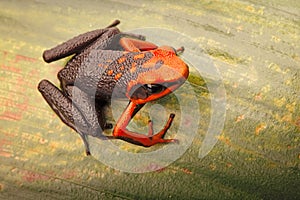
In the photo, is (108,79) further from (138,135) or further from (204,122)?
(204,122)

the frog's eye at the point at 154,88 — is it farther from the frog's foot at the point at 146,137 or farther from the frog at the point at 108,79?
the frog's foot at the point at 146,137

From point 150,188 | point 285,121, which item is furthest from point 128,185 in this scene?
point 285,121

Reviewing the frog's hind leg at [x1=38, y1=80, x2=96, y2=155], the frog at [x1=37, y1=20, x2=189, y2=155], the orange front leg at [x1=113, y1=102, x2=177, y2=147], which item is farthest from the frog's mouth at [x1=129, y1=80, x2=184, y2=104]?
the frog's hind leg at [x1=38, y1=80, x2=96, y2=155]

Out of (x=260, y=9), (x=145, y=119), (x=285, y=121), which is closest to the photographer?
(x=285, y=121)

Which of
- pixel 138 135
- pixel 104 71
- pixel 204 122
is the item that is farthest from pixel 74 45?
pixel 204 122

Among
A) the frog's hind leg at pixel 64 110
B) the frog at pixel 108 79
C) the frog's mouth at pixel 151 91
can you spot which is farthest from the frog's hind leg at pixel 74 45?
the frog's mouth at pixel 151 91

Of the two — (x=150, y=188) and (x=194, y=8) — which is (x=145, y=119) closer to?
(x=150, y=188)

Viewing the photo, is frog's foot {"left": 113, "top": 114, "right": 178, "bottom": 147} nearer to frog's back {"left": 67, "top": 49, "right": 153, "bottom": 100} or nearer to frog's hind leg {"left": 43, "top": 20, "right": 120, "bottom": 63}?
frog's back {"left": 67, "top": 49, "right": 153, "bottom": 100}
